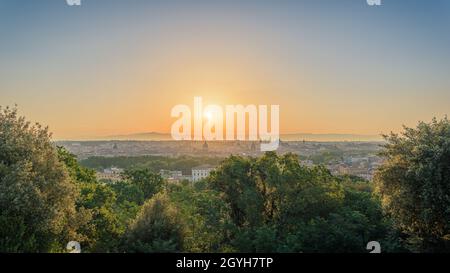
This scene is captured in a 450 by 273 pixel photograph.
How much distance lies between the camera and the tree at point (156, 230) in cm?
1188

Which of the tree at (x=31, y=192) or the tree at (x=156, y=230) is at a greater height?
the tree at (x=31, y=192)

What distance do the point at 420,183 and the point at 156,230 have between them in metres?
7.21

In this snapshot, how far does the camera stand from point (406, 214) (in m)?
10.9

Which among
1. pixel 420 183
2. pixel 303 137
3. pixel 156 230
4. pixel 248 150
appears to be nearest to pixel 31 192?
pixel 156 230

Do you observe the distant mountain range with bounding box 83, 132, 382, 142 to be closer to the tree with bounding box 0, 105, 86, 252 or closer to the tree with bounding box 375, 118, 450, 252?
the tree with bounding box 375, 118, 450, 252

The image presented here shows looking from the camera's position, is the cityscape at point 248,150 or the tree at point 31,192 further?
the cityscape at point 248,150

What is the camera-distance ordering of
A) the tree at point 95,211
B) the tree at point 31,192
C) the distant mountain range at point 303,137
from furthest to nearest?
the tree at point 95,211 → the distant mountain range at point 303,137 → the tree at point 31,192

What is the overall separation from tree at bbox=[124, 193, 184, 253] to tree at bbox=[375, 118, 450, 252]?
5.79m

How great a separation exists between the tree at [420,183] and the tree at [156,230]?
5786mm

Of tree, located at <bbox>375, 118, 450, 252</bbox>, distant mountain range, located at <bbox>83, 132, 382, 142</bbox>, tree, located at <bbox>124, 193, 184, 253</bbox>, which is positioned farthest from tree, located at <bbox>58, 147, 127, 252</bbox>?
tree, located at <bbox>375, 118, 450, 252</bbox>

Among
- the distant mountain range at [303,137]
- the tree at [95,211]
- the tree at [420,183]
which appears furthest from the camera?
the tree at [95,211]

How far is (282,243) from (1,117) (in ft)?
27.1

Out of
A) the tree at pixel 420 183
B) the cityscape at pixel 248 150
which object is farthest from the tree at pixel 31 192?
the tree at pixel 420 183

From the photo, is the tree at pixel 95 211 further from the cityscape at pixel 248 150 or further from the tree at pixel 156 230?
the cityscape at pixel 248 150
